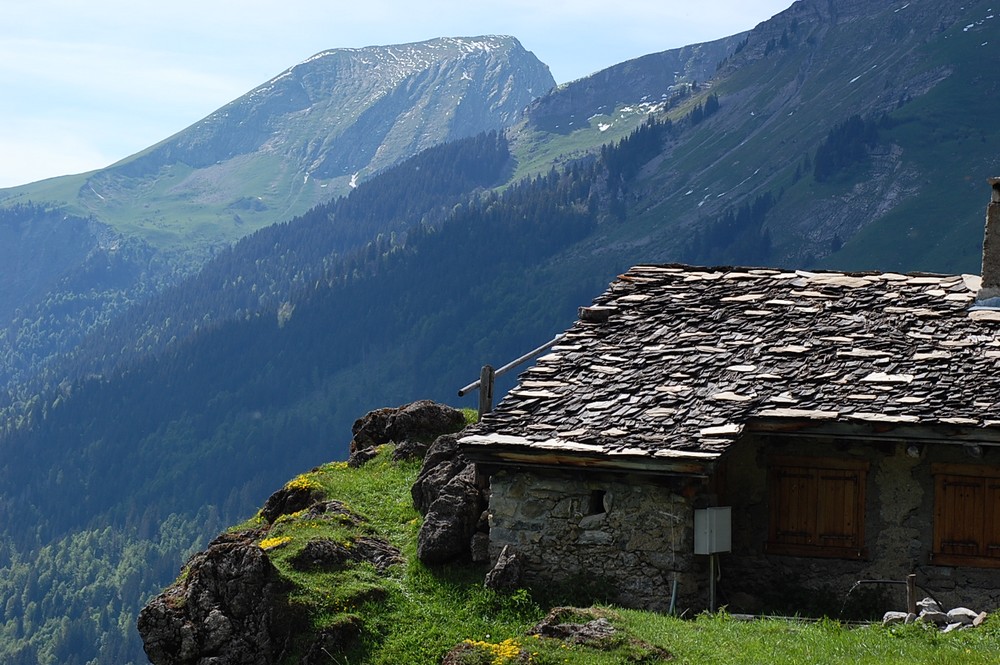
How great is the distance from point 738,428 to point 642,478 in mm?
1783

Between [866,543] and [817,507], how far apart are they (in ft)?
3.30

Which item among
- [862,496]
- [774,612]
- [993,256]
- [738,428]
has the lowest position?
[774,612]

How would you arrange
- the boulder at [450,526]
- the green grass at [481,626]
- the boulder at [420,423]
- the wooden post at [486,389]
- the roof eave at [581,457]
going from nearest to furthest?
the green grass at [481,626], the roof eave at [581,457], the boulder at [450,526], the wooden post at [486,389], the boulder at [420,423]

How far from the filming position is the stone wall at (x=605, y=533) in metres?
21.7

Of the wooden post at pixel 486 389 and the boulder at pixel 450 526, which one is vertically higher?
the wooden post at pixel 486 389

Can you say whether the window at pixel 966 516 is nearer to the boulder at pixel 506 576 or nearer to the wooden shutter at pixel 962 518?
the wooden shutter at pixel 962 518

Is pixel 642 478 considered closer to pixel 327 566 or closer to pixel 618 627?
pixel 618 627

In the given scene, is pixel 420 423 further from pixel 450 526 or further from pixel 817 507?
pixel 817 507

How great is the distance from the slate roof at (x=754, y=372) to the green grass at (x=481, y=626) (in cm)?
253

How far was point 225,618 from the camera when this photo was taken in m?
21.3

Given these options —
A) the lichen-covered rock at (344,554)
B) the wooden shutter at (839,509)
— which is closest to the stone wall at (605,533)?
the wooden shutter at (839,509)

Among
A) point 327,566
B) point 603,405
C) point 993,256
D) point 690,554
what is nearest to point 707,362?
point 603,405

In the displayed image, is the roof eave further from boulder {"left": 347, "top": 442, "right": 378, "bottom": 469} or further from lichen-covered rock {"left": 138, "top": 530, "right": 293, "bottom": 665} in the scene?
boulder {"left": 347, "top": 442, "right": 378, "bottom": 469}

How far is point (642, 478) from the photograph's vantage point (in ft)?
71.8
